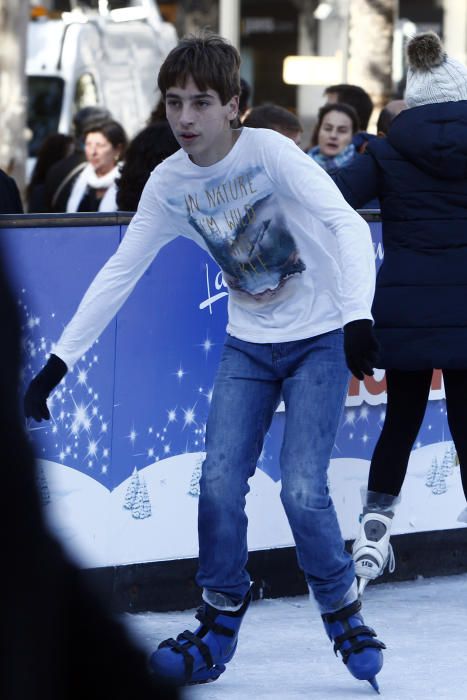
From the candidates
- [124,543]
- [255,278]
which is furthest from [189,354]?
[255,278]

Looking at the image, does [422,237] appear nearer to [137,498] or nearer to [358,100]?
[137,498]

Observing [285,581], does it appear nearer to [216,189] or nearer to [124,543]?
[124,543]

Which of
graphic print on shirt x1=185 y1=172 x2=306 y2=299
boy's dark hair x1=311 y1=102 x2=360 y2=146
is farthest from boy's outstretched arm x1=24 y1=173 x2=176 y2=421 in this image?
boy's dark hair x1=311 y1=102 x2=360 y2=146

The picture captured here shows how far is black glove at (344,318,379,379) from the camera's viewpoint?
3.53 meters

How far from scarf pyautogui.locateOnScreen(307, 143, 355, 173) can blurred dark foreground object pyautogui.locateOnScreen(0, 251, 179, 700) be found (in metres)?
5.18

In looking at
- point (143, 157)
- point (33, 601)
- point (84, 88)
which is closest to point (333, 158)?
point (143, 157)

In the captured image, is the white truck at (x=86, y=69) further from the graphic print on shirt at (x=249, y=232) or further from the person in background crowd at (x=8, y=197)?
the graphic print on shirt at (x=249, y=232)

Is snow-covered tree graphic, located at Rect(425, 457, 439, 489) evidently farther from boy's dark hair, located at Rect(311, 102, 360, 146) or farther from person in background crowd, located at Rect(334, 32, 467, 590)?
boy's dark hair, located at Rect(311, 102, 360, 146)

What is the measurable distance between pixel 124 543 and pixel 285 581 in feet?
2.27

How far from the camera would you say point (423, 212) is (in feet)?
15.6

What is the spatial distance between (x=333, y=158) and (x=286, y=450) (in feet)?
10.4

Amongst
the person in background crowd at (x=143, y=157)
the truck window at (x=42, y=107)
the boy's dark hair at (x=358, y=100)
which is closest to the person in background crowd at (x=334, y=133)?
the boy's dark hair at (x=358, y=100)

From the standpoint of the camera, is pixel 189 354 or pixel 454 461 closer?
pixel 189 354

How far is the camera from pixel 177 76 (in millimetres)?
3756
